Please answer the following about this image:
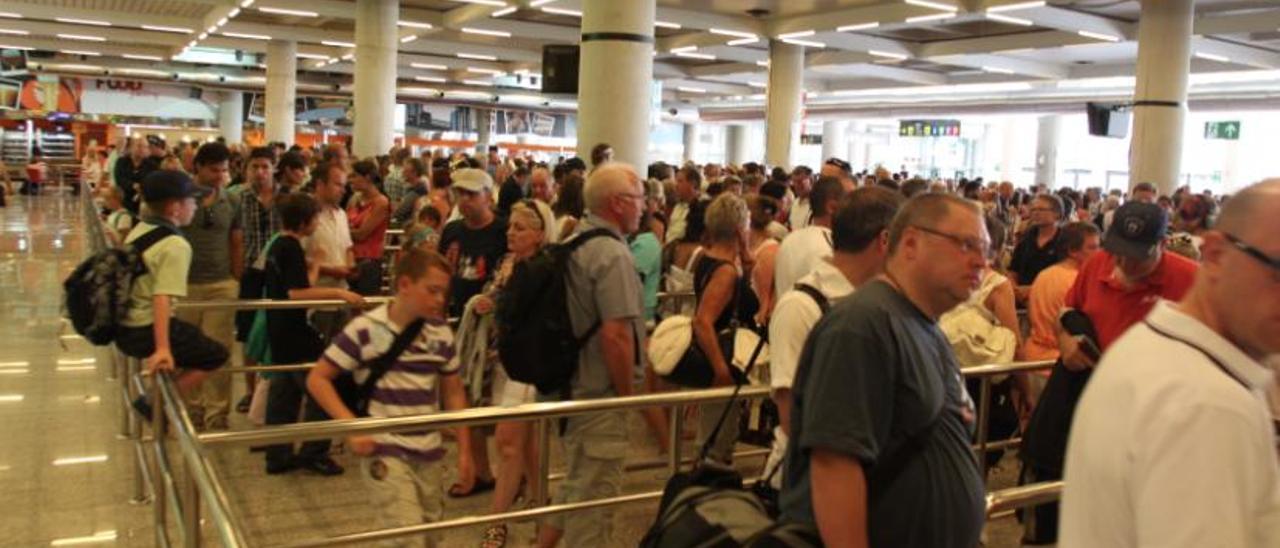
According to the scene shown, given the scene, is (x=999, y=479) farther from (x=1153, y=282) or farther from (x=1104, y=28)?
(x=1104, y=28)

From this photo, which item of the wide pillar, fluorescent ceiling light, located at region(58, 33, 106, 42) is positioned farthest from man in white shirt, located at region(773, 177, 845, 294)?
fluorescent ceiling light, located at region(58, 33, 106, 42)

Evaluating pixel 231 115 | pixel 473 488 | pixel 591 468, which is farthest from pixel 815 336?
pixel 231 115

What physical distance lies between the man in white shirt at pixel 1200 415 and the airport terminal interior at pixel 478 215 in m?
0.13

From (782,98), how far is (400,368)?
69.3 feet

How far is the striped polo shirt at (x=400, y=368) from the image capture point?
379 cm

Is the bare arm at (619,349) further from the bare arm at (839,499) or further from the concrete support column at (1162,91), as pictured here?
the concrete support column at (1162,91)

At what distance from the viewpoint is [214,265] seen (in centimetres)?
710

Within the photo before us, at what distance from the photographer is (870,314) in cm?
228

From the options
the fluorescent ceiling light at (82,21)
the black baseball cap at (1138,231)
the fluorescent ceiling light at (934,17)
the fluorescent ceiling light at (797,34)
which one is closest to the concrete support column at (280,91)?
the fluorescent ceiling light at (82,21)

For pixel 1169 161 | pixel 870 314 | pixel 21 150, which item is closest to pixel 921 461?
pixel 870 314

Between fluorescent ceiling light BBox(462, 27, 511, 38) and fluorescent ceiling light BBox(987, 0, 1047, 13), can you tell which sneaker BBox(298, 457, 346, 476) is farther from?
fluorescent ceiling light BBox(462, 27, 511, 38)

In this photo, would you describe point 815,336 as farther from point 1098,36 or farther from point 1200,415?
point 1098,36

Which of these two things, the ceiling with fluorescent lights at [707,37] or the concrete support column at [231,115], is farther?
the concrete support column at [231,115]

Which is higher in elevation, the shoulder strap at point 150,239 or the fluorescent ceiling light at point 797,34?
the fluorescent ceiling light at point 797,34
